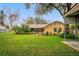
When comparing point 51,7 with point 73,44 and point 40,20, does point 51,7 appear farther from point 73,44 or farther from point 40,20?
point 73,44

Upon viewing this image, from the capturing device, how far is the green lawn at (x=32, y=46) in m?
5.00

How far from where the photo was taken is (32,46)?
507 cm

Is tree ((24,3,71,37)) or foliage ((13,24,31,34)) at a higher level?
tree ((24,3,71,37))

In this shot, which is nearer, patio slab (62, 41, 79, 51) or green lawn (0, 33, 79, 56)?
green lawn (0, 33, 79, 56)

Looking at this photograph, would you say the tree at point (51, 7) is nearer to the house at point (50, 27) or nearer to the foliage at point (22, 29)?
the house at point (50, 27)

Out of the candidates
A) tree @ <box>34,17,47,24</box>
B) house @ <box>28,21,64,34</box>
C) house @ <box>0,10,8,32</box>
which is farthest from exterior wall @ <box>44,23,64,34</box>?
house @ <box>0,10,8,32</box>

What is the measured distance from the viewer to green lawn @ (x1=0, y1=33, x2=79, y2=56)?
5000 millimetres

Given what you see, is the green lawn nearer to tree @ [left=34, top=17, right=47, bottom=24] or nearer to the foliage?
the foliage

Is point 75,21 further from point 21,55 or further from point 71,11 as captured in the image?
point 21,55

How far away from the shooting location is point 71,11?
505cm

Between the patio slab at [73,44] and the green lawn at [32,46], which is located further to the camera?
the patio slab at [73,44]

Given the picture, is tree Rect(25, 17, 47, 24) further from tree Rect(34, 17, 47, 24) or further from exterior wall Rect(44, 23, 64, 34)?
exterior wall Rect(44, 23, 64, 34)

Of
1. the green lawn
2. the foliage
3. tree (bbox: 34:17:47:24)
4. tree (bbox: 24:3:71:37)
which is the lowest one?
the green lawn

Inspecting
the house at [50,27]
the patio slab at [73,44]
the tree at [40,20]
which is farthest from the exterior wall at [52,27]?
the patio slab at [73,44]
